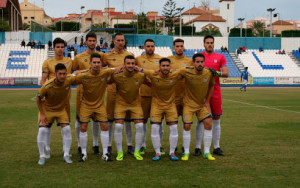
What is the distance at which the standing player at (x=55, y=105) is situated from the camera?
7778 mm

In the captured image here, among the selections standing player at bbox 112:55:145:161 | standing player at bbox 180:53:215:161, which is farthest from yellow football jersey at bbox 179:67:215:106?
standing player at bbox 112:55:145:161

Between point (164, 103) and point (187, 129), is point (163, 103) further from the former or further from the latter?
point (187, 129)

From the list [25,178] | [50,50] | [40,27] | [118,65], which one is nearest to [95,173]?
[25,178]

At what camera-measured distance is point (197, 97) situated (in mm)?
8398

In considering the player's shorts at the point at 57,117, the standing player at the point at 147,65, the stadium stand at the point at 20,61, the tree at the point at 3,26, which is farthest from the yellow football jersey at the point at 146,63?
the tree at the point at 3,26

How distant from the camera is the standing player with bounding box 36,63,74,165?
7.78m

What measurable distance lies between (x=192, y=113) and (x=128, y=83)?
1505 millimetres

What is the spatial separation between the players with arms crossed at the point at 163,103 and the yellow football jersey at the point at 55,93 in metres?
1.67

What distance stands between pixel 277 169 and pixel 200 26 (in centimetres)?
9133

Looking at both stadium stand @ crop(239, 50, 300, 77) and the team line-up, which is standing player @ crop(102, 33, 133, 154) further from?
stadium stand @ crop(239, 50, 300, 77)

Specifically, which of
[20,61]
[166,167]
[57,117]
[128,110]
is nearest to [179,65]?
[128,110]

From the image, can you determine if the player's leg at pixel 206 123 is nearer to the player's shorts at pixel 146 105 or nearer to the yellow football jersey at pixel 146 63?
the player's shorts at pixel 146 105

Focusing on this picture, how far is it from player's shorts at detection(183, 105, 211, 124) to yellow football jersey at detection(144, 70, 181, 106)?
14.9 inches

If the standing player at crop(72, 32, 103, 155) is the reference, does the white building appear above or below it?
above
